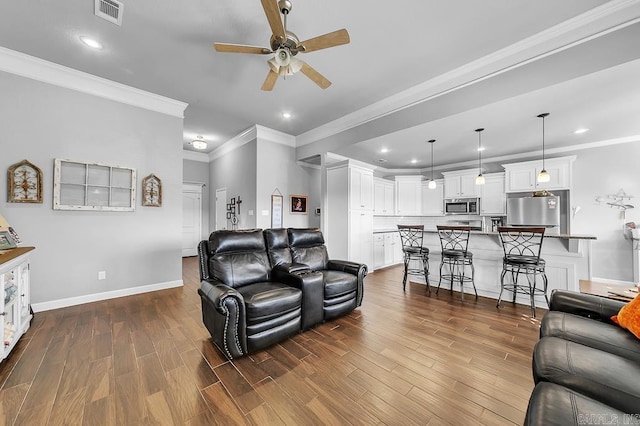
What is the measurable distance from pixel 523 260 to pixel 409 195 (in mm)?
4339

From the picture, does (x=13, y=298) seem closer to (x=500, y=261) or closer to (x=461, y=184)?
(x=500, y=261)

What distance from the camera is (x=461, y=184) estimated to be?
253 inches

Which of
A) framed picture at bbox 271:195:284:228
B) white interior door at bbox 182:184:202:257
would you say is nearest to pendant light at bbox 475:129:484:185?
framed picture at bbox 271:195:284:228

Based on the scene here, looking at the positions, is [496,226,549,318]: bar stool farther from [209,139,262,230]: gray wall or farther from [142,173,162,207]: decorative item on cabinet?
[142,173,162,207]: decorative item on cabinet

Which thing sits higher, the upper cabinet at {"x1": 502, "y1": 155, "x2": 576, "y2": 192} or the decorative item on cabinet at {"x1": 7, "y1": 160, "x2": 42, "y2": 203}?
the upper cabinet at {"x1": 502, "y1": 155, "x2": 576, "y2": 192}

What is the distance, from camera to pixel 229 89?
3.66m

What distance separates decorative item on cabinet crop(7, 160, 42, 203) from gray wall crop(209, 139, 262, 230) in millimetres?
3036

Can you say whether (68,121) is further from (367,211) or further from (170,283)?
(367,211)

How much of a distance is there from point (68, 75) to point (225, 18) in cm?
263

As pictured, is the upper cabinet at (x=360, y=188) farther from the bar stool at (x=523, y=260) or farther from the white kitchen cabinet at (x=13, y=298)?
the white kitchen cabinet at (x=13, y=298)

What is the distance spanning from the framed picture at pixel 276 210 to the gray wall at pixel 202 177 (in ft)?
9.91

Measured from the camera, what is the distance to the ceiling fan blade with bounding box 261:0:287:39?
70.0 inches

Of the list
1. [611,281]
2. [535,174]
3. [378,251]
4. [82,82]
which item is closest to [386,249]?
[378,251]

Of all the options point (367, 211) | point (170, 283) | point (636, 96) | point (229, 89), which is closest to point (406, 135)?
point (367, 211)
